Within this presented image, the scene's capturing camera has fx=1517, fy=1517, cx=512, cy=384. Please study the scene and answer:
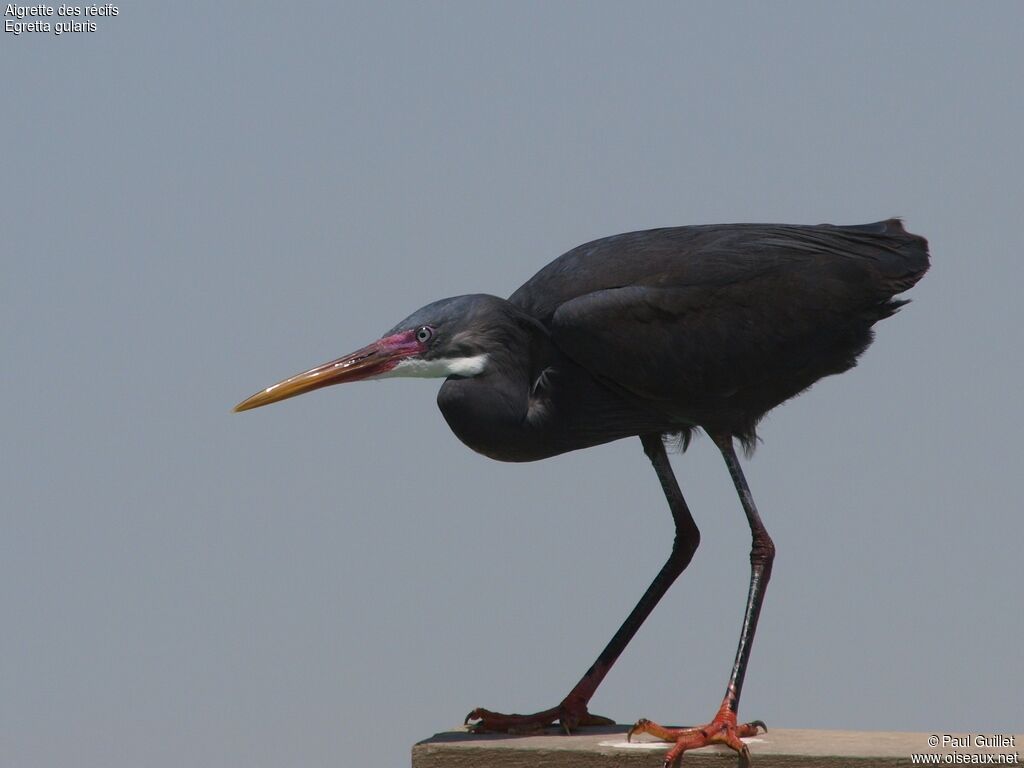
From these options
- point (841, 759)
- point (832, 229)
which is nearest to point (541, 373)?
point (832, 229)

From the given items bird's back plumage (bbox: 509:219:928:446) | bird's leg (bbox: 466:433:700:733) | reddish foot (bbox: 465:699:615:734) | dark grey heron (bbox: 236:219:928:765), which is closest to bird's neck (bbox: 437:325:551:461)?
dark grey heron (bbox: 236:219:928:765)

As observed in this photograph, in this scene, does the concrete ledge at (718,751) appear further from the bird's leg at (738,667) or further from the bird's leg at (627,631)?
the bird's leg at (627,631)

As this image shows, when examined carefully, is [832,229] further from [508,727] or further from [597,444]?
[508,727]

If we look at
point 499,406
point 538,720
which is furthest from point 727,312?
point 538,720

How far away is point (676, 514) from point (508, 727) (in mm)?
1174

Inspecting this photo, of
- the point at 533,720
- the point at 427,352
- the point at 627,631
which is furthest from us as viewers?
the point at 627,631

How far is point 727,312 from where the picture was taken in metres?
6.12

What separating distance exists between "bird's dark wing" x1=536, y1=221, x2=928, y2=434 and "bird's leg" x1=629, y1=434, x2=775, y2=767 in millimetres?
241

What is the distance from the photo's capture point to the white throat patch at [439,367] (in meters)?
6.01

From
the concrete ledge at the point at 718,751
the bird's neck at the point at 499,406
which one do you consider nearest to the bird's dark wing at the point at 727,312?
the bird's neck at the point at 499,406

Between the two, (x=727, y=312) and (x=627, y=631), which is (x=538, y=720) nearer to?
(x=627, y=631)

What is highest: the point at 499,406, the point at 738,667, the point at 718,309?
the point at 718,309

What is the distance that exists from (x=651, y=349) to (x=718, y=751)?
61.7 inches

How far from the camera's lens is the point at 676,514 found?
6625 mm
